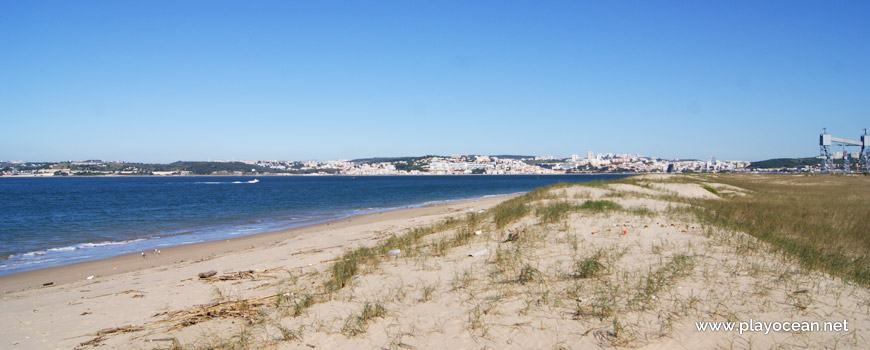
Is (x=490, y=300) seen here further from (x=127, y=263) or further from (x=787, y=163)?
(x=787, y=163)

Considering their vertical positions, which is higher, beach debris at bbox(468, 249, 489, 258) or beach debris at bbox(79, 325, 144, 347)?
beach debris at bbox(468, 249, 489, 258)

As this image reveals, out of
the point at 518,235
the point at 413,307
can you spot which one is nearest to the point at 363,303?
the point at 413,307

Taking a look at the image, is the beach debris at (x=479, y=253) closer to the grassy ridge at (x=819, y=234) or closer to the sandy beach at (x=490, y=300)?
the sandy beach at (x=490, y=300)

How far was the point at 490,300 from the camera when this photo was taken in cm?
616

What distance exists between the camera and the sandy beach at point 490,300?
16.8ft

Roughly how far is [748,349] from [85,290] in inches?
477

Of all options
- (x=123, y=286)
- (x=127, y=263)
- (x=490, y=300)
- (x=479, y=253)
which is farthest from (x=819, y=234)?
(x=127, y=263)

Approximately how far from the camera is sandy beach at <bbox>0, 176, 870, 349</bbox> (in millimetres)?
5121

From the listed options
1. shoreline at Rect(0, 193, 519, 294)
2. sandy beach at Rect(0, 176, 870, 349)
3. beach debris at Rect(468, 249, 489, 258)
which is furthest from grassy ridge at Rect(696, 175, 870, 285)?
shoreline at Rect(0, 193, 519, 294)

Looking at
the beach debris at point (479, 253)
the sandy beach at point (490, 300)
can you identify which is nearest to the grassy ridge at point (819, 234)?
the sandy beach at point (490, 300)

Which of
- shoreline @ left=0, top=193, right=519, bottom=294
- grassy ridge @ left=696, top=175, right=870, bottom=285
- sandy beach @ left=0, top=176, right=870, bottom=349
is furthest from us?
shoreline @ left=0, top=193, right=519, bottom=294

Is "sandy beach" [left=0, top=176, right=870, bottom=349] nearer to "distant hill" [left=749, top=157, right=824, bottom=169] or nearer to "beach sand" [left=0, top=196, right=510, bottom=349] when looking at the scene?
"beach sand" [left=0, top=196, right=510, bottom=349]

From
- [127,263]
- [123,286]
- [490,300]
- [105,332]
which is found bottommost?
[127,263]

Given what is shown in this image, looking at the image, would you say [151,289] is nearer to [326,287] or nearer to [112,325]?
[112,325]
